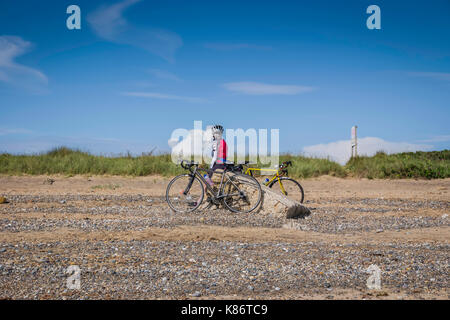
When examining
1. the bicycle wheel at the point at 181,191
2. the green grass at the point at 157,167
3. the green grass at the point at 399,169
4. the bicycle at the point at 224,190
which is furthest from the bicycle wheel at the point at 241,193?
the green grass at the point at 399,169

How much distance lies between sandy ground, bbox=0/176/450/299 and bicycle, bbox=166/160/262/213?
1.20 feet

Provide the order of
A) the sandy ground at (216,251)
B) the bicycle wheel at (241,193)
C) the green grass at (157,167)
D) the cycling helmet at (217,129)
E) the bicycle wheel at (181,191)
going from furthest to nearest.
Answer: the green grass at (157,167)
the cycling helmet at (217,129)
the bicycle wheel at (241,193)
the bicycle wheel at (181,191)
the sandy ground at (216,251)

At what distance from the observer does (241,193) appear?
35.0 feet

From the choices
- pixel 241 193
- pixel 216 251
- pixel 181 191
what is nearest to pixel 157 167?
pixel 181 191

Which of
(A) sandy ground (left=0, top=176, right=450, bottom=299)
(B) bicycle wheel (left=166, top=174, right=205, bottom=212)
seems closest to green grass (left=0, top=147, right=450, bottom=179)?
(A) sandy ground (left=0, top=176, right=450, bottom=299)

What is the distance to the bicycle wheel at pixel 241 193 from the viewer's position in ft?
35.0

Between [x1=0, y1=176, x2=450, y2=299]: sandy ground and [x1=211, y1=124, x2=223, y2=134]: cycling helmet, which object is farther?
[x1=211, y1=124, x2=223, y2=134]: cycling helmet

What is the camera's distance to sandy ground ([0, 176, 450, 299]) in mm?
5062

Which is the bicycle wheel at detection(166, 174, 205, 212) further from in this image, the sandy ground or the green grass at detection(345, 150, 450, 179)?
the green grass at detection(345, 150, 450, 179)

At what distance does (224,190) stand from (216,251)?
4231mm

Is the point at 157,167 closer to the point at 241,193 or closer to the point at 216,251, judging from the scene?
the point at 241,193

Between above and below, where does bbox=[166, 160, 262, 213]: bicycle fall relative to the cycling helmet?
below

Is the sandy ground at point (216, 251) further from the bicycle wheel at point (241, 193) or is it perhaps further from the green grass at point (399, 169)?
the green grass at point (399, 169)
